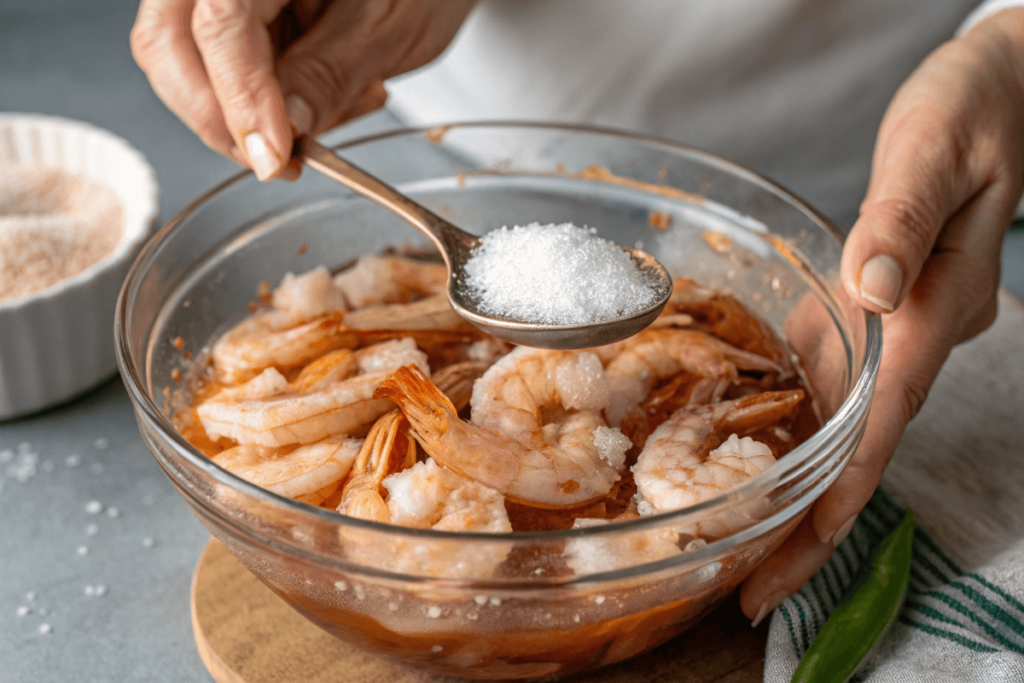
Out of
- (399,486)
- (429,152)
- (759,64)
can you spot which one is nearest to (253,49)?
(429,152)

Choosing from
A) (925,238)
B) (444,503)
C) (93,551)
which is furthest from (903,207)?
(93,551)

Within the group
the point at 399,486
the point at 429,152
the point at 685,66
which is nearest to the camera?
the point at 399,486

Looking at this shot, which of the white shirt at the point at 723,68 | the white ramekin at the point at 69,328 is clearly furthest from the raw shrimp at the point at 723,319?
the white ramekin at the point at 69,328

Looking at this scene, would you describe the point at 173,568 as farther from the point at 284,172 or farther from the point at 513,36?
the point at 513,36

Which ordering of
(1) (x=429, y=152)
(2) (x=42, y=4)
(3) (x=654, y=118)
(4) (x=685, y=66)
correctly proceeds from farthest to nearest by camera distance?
1. (2) (x=42, y=4)
2. (3) (x=654, y=118)
3. (4) (x=685, y=66)
4. (1) (x=429, y=152)

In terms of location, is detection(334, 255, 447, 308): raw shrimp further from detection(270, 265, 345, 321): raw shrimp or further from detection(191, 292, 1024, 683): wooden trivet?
detection(191, 292, 1024, 683): wooden trivet

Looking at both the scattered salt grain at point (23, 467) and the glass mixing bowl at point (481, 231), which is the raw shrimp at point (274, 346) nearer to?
the glass mixing bowl at point (481, 231)

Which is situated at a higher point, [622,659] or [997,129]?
[997,129]
